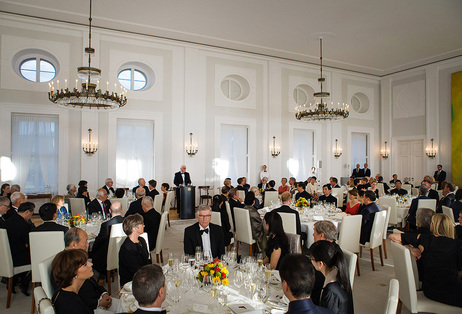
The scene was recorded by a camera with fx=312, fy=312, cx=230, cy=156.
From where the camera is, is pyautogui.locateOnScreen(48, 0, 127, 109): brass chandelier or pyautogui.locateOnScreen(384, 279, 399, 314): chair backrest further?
pyautogui.locateOnScreen(48, 0, 127, 109): brass chandelier

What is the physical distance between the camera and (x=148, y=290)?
2.02m

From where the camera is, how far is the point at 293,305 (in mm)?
1988

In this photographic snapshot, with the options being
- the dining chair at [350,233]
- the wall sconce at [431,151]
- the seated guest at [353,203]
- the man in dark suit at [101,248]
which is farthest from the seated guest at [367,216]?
the wall sconce at [431,151]

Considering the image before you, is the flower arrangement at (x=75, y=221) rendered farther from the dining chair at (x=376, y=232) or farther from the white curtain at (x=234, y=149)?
the white curtain at (x=234, y=149)

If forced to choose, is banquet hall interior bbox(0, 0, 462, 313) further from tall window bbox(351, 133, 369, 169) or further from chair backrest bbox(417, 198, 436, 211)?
chair backrest bbox(417, 198, 436, 211)

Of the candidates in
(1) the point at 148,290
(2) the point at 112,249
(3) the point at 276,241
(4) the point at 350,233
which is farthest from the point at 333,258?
(2) the point at 112,249

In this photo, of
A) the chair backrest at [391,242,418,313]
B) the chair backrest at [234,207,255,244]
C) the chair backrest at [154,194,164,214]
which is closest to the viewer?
the chair backrest at [391,242,418,313]

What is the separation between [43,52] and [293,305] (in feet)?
37.2

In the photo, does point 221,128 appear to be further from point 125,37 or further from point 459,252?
point 459,252

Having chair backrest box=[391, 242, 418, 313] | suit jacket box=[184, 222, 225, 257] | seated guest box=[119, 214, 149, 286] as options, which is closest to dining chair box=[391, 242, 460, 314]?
chair backrest box=[391, 242, 418, 313]

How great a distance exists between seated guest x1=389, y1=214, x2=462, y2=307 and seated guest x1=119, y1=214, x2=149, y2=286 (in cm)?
308

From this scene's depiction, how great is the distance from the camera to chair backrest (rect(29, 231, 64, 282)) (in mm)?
4129

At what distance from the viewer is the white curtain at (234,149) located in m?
13.1

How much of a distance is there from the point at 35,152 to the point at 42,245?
7.26 meters
